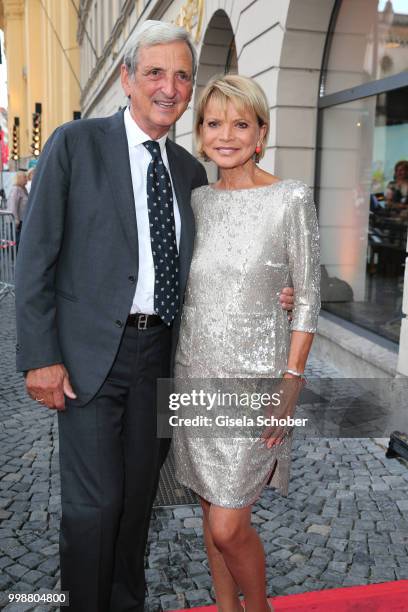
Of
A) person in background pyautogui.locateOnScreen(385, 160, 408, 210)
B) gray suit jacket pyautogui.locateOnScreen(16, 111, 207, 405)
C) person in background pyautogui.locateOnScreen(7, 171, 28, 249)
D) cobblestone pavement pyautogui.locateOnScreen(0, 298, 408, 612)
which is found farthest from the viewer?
person in background pyautogui.locateOnScreen(7, 171, 28, 249)

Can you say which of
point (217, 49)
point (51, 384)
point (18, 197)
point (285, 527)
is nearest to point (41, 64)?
point (18, 197)

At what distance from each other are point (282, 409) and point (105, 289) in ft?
2.34

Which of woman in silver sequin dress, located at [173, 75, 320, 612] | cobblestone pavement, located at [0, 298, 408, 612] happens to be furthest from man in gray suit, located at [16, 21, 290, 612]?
cobblestone pavement, located at [0, 298, 408, 612]

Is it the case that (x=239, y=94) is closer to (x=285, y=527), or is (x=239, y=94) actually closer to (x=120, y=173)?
(x=120, y=173)

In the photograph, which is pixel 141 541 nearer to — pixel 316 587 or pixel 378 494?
pixel 316 587

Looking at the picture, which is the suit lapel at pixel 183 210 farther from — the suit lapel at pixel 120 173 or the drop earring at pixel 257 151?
the drop earring at pixel 257 151

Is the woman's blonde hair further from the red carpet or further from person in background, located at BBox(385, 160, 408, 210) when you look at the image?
person in background, located at BBox(385, 160, 408, 210)

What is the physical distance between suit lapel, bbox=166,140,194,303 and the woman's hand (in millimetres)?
479

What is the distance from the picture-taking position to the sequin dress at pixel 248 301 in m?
1.98

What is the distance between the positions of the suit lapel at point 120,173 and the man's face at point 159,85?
0.34 ft

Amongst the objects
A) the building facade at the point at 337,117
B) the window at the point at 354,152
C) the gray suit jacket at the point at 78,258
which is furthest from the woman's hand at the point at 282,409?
the window at the point at 354,152

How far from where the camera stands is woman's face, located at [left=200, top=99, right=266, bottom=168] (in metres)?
2.03

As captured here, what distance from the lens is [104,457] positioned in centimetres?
207

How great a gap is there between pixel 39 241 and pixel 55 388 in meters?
0.49
